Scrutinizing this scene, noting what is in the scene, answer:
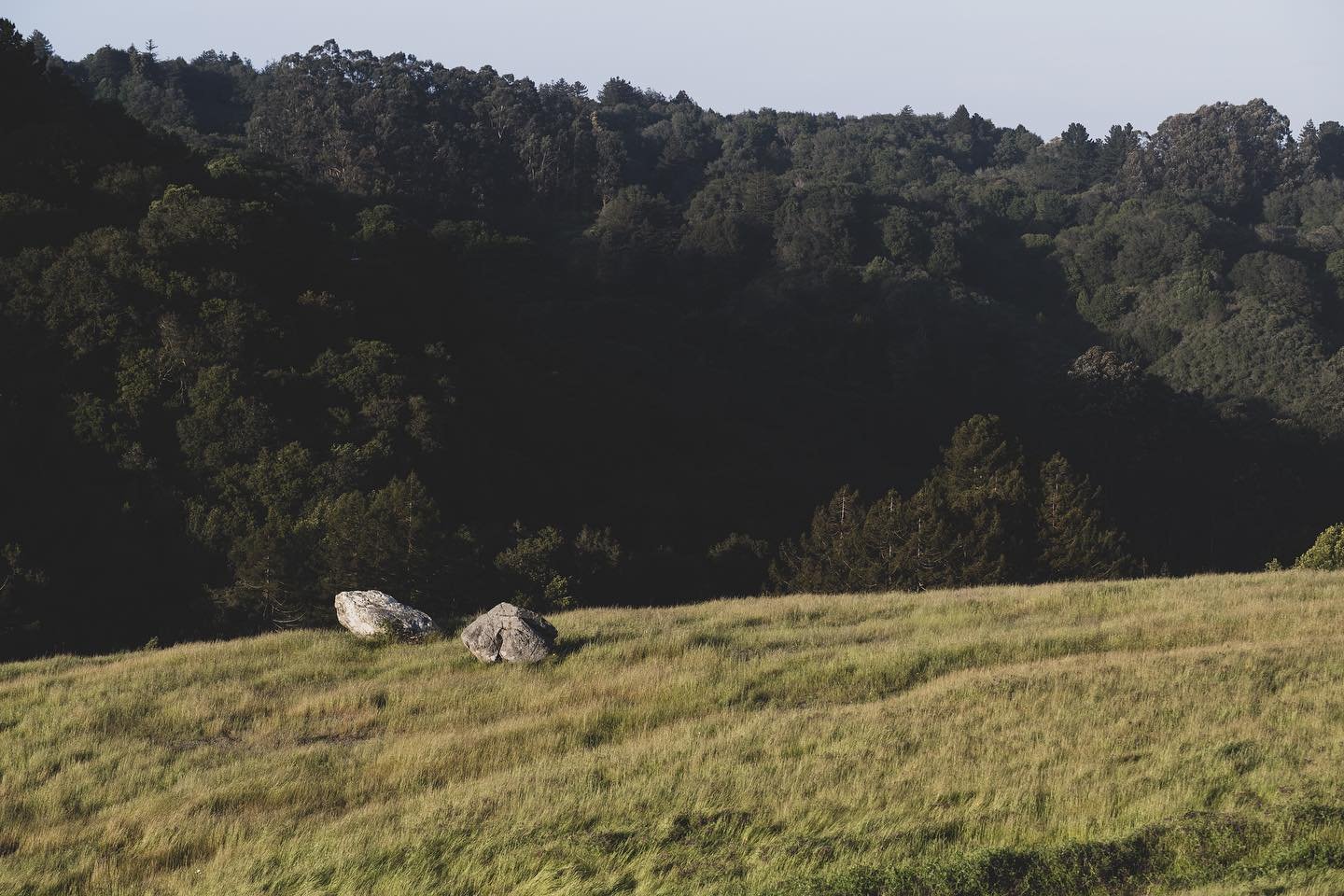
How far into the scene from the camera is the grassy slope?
11.0m

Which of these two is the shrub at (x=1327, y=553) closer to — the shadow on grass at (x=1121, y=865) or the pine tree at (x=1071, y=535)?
the pine tree at (x=1071, y=535)

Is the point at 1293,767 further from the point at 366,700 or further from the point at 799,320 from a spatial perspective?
the point at 799,320

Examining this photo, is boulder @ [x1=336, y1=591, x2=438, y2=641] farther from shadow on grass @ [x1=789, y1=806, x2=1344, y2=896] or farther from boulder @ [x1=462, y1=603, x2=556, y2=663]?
shadow on grass @ [x1=789, y1=806, x2=1344, y2=896]

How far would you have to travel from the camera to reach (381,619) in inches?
851

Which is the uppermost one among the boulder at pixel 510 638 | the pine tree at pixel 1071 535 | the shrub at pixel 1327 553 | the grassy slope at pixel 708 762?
the boulder at pixel 510 638

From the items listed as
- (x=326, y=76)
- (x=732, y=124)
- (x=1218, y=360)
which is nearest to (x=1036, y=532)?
(x=1218, y=360)

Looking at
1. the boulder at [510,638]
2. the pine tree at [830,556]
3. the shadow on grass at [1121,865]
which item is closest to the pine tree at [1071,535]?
the pine tree at [830,556]

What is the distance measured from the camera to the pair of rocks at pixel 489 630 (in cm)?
1953

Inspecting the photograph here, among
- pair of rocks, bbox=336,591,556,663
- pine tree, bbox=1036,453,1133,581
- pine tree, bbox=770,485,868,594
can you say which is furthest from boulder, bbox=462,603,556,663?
pine tree, bbox=1036,453,1133,581

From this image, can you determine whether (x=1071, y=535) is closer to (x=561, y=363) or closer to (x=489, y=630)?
(x=561, y=363)

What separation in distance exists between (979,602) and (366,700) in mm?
11022

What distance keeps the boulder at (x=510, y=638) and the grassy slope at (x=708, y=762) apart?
1.21 ft

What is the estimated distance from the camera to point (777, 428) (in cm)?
7238

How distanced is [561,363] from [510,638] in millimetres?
37237
